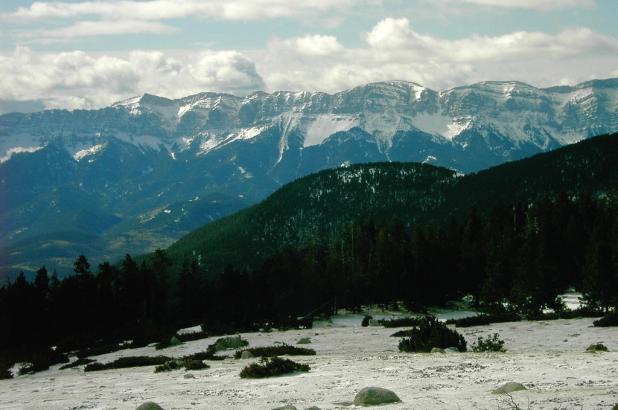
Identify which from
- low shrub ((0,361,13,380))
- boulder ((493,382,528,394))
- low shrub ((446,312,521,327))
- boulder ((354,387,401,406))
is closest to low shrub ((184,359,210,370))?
boulder ((354,387,401,406))

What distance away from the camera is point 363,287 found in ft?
300

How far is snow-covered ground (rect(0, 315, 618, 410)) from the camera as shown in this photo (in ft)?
64.9

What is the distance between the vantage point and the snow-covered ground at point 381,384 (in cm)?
1978

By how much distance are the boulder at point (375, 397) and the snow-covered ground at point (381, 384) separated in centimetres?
53

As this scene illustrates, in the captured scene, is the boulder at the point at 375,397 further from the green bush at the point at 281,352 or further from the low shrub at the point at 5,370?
the low shrub at the point at 5,370

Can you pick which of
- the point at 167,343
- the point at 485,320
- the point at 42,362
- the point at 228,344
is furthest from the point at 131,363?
the point at 485,320

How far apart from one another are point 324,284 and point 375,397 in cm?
7061

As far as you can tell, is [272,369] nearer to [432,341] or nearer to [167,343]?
[432,341]

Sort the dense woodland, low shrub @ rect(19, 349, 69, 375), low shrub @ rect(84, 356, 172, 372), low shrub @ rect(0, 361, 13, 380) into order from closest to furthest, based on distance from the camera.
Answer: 1. low shrub @ rect(84, 356, 172, 372)
2. low shrub @ rect(0, 361, 13, 380)
3. low shrub @ rect(19, 349, 69, 375)
4. the dense woodland

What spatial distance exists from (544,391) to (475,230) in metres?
87.5

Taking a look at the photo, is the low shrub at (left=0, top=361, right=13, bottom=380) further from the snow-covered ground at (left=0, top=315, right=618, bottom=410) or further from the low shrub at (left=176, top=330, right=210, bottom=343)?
the snow-covered ground at (left=0, top=315, right=618, bottom=410)

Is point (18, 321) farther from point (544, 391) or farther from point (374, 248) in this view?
point (544, 391)

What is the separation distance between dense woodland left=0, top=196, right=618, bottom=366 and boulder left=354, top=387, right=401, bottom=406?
52.7m

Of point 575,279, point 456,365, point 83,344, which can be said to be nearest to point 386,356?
point 456,365
